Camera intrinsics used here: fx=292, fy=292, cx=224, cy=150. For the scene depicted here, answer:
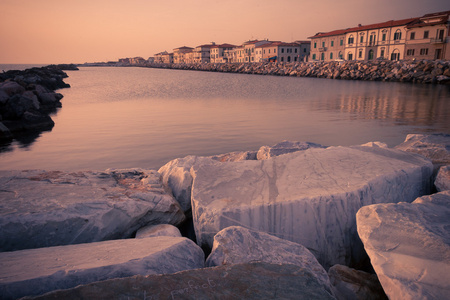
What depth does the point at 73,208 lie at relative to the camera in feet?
8.31

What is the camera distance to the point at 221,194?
9.24ft

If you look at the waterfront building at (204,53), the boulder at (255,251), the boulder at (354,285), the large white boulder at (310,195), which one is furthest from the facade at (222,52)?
the boulder at (354,285)

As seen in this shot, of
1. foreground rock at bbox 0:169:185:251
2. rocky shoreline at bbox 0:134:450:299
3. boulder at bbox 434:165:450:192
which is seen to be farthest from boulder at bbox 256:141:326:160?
boulder at bbox 434:165:450:192

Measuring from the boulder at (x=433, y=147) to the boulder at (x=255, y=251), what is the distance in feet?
7.98

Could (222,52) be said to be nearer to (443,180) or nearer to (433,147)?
(433,147)

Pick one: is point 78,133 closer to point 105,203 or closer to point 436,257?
point 105,203

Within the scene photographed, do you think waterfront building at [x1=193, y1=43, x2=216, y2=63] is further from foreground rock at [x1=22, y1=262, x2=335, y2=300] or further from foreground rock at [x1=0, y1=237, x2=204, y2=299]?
foreground rock at [x1=22, y1=262, x2=335, y2=300]

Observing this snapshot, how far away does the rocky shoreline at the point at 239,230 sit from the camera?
1642 mm

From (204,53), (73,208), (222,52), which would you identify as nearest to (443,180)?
(73,208)

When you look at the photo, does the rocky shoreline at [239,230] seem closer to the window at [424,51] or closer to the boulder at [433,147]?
the boulder at [433,147]

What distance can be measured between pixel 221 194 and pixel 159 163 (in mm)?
4065

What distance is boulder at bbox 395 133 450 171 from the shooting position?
374cm

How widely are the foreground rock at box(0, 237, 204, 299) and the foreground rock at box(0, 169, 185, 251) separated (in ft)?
0.97

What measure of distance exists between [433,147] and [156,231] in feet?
12.9
